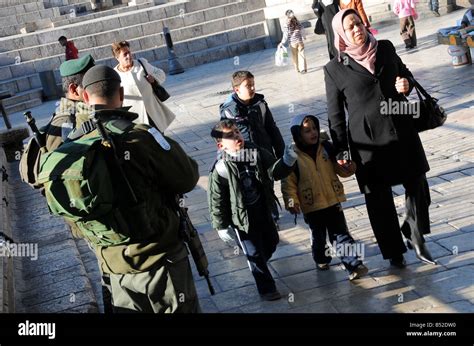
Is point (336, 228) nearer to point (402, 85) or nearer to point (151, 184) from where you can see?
point (402, 85)

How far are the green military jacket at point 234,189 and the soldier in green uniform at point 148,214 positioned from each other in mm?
1695

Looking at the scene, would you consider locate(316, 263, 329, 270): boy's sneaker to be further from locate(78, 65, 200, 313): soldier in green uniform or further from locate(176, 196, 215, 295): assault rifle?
locate(78, 65, 200, 313): soldier in green uniform

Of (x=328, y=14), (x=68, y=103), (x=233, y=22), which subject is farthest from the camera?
Answer: (x=233, y=22)

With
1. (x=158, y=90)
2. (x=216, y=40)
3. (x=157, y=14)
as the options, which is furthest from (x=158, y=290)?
(x=157, y=14)

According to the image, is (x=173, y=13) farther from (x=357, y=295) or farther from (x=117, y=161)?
(x=117, y=161)

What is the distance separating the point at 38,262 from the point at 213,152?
184 inches

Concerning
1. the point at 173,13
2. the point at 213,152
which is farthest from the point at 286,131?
the point at 173,13

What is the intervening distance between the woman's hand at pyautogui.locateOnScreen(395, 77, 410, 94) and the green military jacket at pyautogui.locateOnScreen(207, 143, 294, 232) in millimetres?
921

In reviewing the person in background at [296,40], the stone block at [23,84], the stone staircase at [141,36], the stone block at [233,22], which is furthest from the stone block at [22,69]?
the person in background at [296,40]

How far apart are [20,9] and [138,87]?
20728 millimetres

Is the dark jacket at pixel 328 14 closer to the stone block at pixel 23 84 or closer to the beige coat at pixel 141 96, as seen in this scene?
the beige coat at pixel 141 96

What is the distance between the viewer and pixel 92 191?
3.84 m

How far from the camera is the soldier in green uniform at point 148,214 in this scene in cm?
405

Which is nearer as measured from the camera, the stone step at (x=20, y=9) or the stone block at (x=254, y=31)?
the stone block at (x=254, y=31)
